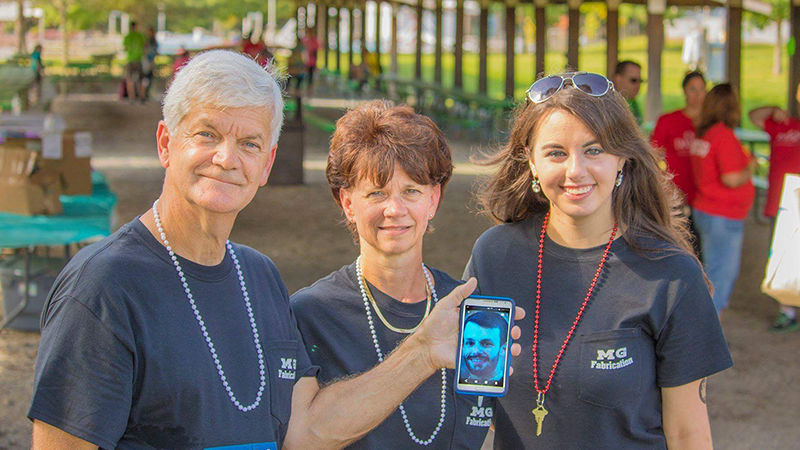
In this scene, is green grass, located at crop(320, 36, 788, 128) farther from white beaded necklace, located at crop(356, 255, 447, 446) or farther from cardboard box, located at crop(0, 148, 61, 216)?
white beaded necklace, located at crop(356, 255, 447, 446)

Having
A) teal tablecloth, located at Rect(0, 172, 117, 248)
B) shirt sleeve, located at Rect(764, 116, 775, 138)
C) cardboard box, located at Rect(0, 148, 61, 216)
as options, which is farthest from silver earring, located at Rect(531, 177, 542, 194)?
shirt sleeve, located at Rect(764, 116, 775, 138)

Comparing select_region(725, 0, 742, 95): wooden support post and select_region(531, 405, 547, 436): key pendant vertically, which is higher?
select_region(725, 0, 742, 95): wooden support post

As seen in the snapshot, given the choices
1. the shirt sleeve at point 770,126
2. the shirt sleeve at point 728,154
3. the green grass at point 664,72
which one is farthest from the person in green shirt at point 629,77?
the green grass at point 664,72

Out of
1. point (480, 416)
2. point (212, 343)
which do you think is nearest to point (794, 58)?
point (480, 416)

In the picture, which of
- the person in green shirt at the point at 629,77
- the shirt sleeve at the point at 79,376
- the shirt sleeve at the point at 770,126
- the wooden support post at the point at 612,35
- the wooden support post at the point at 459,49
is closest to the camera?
the shirt sleeve at the point at 79,376

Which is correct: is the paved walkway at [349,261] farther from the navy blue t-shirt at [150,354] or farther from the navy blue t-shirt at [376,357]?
the navy blue t-shirt at [150,354]

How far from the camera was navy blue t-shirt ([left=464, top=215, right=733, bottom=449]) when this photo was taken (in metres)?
2.40

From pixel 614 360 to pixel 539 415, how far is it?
237 mm

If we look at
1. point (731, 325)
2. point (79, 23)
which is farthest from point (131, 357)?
point (79, 23)

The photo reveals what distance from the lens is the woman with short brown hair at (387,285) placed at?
93.7 inches

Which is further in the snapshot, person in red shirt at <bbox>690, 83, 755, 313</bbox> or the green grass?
the green grass

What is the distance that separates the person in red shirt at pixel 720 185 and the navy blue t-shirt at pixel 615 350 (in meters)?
3.71

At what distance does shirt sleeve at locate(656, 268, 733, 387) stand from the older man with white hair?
570mm

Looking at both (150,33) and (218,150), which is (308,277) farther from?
(150,33)
